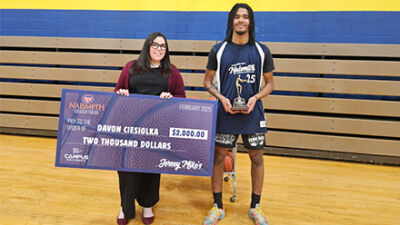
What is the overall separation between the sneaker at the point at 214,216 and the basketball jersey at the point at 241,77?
0.62m

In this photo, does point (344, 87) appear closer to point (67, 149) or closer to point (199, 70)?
point (199, 70)

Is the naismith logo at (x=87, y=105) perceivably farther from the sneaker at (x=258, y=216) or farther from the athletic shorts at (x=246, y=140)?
the sneaker at (x=258, y=216)

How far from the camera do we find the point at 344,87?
3.43m

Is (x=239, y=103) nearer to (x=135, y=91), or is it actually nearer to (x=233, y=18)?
(x=233, y=18)

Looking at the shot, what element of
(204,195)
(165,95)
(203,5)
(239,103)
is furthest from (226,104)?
(203,5)

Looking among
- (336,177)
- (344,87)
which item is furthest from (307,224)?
(344,87)

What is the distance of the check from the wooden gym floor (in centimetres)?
54

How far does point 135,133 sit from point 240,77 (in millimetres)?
808

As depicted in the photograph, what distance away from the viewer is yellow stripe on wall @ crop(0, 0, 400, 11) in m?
3.37

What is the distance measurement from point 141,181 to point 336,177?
2.20 metres

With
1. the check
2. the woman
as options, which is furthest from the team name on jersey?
the woman

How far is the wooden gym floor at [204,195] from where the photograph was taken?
2021 mm

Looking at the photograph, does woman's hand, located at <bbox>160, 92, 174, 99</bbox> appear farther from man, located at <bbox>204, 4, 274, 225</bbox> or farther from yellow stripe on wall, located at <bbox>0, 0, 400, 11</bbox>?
yellow stripe on wall, located at <bbox>0, 0, 400, 11</bbox>

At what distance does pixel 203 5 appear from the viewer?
374 cm
